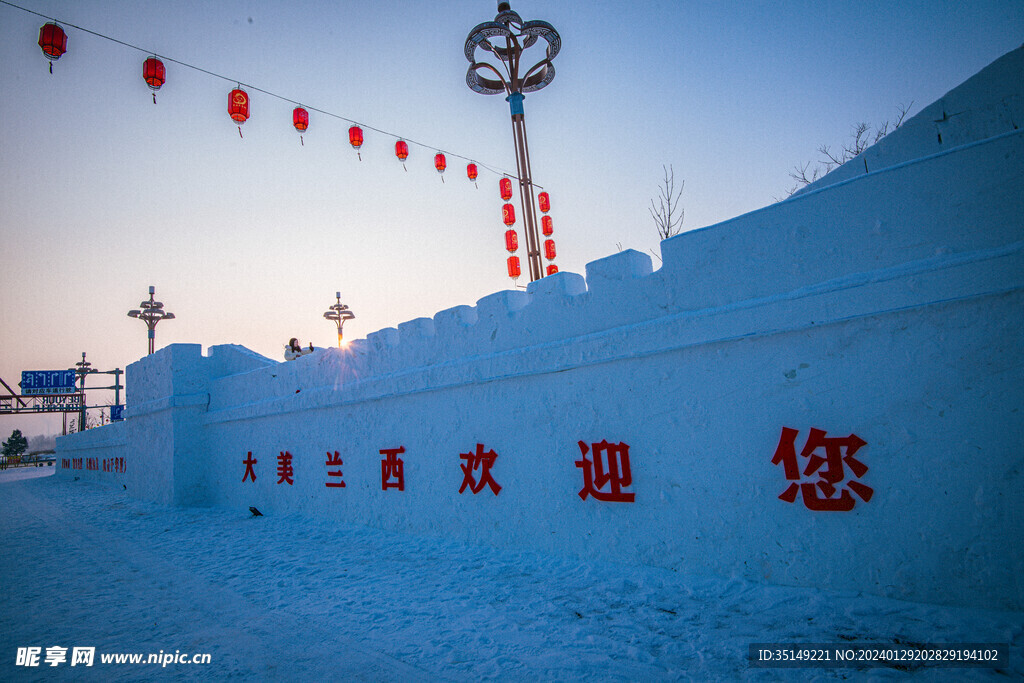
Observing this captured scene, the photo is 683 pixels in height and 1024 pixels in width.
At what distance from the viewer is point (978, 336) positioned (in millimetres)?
2814

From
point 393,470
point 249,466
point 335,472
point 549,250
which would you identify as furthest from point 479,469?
point 549,250

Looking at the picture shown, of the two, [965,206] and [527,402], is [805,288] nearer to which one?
[965,206]

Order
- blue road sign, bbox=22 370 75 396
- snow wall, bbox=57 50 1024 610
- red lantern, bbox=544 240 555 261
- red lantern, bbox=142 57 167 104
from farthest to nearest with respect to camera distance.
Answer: blue road sign, bbox=22 370 75 396
red lantern, bbox=544 240 555 261
red lantern, bbox=142 57 167 104
snow wall, bbox=57 50 1024 610

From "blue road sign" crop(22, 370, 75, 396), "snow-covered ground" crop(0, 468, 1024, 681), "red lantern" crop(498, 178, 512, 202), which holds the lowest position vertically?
"snow-covered ground" crop(0, 468, 1024, 681)

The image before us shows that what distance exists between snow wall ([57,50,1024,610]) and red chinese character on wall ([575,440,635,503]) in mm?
21

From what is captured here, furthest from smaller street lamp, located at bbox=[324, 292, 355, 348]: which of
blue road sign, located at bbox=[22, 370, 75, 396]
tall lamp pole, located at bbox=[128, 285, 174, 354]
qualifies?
blue road sign, located at bbox=[22, 370, 75, 396]

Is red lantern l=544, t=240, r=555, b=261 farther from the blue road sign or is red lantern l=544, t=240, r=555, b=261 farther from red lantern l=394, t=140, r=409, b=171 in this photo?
the blue road sign

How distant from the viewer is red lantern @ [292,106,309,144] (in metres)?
7.95

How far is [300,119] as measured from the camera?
26.1ft

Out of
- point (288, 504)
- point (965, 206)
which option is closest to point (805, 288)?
point (965, 206)

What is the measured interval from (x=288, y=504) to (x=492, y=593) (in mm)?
5348

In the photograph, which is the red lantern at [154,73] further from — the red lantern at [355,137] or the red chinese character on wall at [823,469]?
the red chinese character on wall at [823,469]

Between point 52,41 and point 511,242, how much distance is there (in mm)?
7207

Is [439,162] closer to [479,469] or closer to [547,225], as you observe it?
[547,225]
